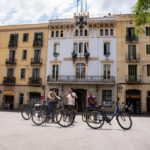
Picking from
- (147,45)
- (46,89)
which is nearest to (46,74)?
(46,89)

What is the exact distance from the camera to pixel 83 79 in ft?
85.7

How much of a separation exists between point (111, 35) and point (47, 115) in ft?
70.1

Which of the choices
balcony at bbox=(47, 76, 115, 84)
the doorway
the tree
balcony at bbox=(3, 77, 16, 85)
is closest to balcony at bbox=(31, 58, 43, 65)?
balcony at bbox=(47, 76, 115, 84)

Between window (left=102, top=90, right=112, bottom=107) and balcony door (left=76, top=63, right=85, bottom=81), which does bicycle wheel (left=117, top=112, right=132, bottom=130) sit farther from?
balcony door (left=76, top=63, right=85, bottom=81)

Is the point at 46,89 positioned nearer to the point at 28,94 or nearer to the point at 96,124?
the point at 28,94

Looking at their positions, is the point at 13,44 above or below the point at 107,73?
above

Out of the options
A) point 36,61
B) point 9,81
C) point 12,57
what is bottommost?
point 9,81

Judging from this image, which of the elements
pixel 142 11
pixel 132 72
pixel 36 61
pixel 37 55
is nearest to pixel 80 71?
pixel 36 61

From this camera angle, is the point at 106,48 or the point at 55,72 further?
the point at 55,72

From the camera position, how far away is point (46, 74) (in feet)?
90.1

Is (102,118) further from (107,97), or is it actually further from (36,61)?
(36,61)

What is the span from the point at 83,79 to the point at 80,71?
1356 millimetres

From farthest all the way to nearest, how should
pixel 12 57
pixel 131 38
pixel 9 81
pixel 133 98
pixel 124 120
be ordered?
pixel 12 57, pixel 9 81, pixel 131 38, pixel 133 98, pixel 124 120

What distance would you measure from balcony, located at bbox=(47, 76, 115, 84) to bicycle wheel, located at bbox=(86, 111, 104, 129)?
57.7 ft
